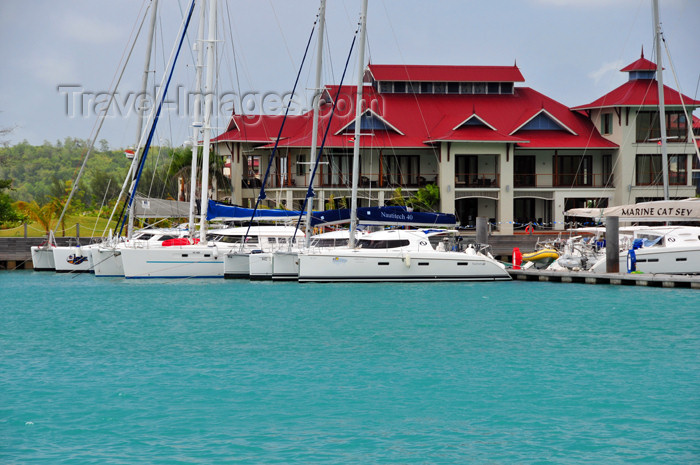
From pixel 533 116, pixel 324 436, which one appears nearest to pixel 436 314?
pixel 324 436

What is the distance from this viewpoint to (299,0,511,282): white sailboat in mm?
36000

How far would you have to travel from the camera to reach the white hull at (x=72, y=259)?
148ft

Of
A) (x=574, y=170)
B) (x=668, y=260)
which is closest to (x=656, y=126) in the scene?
(x=574, y=170)

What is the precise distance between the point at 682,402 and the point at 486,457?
5476 millimetres

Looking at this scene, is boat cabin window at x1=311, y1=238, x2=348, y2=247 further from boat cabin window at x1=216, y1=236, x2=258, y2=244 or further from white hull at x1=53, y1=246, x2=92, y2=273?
white hull at x1=53, y1=246, x2=92, y2=273

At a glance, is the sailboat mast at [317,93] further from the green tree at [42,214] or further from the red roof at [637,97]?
the red roof at [637,97]

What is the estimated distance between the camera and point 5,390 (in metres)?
19.1

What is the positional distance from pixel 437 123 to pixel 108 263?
24.9 m

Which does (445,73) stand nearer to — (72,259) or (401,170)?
(401,170)

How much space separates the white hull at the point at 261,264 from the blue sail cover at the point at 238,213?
12.6 ft

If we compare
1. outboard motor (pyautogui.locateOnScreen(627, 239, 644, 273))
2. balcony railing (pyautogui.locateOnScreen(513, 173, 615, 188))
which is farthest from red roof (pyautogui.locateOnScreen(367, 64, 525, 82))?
outboard motor (pyautogui.locateOnScreen(627, 239, 644, 273))

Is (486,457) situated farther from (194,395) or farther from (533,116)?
(533,116)

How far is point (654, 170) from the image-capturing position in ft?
189

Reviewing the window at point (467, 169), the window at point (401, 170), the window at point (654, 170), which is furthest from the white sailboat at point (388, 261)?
the window at point (654, 170)
